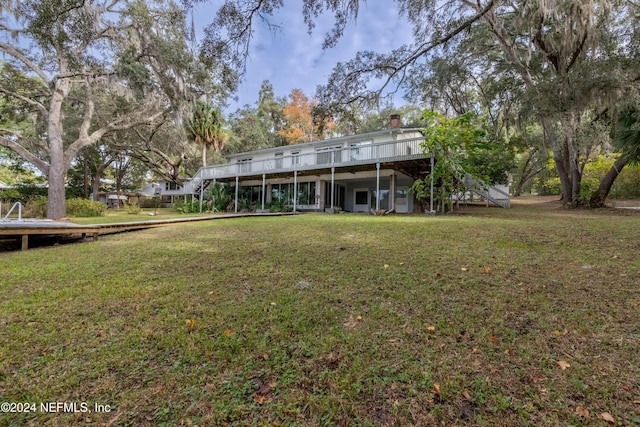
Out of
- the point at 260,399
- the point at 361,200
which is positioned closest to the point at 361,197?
the point at 361,200

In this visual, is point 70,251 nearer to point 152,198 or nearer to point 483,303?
point 483,303

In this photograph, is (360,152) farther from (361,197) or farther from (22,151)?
(22,151)

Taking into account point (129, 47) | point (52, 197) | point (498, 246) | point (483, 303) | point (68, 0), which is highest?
point (129, 47)

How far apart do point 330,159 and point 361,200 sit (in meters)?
3.99

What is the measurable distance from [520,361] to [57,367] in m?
3.59

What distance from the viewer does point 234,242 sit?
6.57 metres

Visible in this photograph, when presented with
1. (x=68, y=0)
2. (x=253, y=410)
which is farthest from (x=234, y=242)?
(x=68, y=0)

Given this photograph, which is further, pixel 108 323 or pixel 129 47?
pixel 129 47

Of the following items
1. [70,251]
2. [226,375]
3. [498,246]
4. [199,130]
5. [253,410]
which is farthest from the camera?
[199,130]

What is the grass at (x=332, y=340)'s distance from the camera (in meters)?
1.82

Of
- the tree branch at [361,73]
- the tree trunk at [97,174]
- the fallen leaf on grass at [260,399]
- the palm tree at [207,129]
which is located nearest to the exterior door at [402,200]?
the tree branch at [361,73]

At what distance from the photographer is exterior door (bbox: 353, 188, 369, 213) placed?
18281mm

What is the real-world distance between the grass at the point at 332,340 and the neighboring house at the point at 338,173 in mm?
9599

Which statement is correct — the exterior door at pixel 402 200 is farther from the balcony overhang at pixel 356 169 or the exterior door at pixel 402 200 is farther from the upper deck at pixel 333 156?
the upper deck at pixel 333 156
